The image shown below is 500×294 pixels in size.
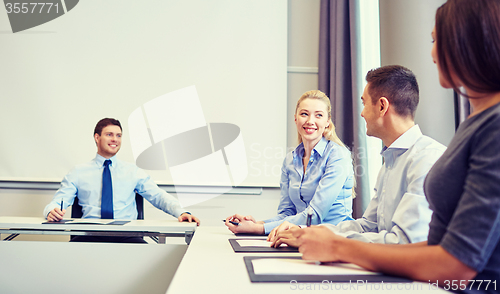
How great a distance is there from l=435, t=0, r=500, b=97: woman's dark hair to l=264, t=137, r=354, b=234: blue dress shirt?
1.06 metres

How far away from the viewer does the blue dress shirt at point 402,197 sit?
3.24ft

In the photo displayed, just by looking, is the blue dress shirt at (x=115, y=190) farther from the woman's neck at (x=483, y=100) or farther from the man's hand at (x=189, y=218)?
the woman's neck at (x=483, y=100)

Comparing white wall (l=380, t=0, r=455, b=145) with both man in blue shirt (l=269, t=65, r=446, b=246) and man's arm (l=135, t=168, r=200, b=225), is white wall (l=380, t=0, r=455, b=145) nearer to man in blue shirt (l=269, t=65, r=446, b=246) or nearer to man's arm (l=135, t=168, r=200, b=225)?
man in blue shirt (l=269, t=65, r=446, b=246)

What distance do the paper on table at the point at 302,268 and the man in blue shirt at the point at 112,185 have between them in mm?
1753

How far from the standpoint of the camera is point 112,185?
2.65 meters

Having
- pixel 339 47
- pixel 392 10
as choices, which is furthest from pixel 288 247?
pixel 339 47

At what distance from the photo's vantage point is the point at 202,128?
322cm

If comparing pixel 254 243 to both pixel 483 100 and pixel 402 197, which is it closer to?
pixel 402 197

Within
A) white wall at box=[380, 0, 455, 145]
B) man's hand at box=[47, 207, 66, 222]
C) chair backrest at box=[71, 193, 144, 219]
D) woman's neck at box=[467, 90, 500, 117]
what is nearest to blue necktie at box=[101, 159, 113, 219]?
chair backrest at box=[71, 193, 144, 219]

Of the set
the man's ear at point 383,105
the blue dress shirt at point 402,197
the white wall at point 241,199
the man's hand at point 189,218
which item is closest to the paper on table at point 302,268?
the blue dress shirt at point 402,197

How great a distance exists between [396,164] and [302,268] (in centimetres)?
58

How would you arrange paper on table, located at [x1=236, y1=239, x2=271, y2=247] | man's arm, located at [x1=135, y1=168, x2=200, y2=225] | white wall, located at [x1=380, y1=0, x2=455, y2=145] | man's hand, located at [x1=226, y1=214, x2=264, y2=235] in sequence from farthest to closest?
man's arm, located at [x1=135, y1=168, x2=200, y2=225], white wall, located at [x1=380, y1=0, x2=455, y2=145], man's hand, located at [x1=226, y1=214, x2=264, y2=235], paper on table, located at [x1=236, y1=239, x2=271, y2=247]

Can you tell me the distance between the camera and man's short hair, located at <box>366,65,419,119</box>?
1.28 metres

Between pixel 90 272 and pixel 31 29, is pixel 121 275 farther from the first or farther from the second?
pixel 31 29
